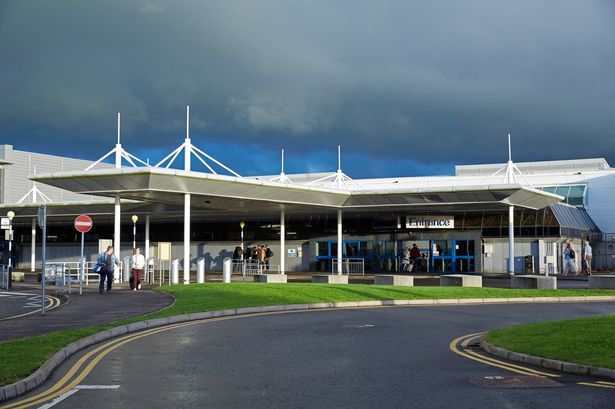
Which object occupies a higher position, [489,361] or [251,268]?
[251,268]

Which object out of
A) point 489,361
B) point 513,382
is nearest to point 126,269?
point 489,361

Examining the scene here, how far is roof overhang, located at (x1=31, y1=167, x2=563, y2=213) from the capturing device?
31734 mm

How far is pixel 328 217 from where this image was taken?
49.0m

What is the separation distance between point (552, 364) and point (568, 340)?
5.70ft

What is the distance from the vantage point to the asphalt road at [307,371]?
8244 mm

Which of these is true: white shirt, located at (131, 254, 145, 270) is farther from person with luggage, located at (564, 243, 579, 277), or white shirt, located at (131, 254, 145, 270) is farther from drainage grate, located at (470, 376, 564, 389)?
person with luggage, located at (564, 243, 579, 277)

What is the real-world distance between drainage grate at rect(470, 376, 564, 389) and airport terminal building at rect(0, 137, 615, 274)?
22.9 metres

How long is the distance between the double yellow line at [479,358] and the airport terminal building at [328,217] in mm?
19321

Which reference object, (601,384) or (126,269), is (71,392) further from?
(126,269)

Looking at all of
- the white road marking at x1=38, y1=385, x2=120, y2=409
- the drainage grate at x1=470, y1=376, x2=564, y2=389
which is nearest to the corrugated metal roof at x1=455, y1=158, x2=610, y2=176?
the drainage grate at x1=470, y1=376, x2=564, y2=389

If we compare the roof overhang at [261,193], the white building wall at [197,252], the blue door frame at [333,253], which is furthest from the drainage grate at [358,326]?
the blue door frame at [333,253]

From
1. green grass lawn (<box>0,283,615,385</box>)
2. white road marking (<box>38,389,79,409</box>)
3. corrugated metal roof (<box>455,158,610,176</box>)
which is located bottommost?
white road marking (<box>38,389,79,409</box>)

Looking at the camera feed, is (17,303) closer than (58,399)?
No

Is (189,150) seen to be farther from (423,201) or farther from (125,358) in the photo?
(125,358)
